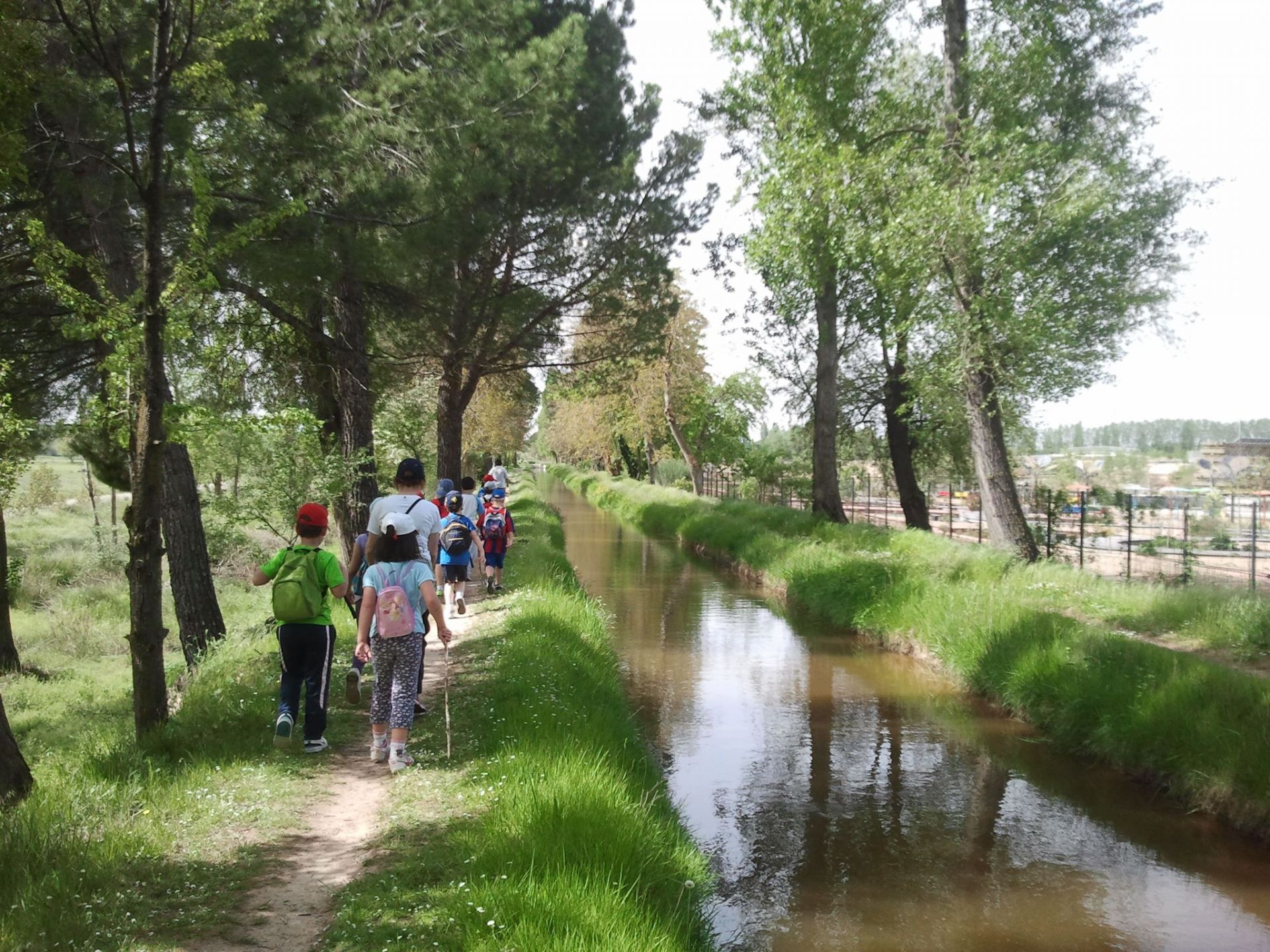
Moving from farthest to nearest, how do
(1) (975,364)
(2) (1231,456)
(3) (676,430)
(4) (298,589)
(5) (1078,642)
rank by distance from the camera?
(2) (1231,456)
(3) (676,430)
(1) (975,364)
(5) (1078,642)
(4) (298,589)

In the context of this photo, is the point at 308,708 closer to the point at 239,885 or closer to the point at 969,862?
the point at 239,885

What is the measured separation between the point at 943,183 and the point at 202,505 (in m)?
11.6

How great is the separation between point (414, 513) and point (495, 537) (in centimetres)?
689

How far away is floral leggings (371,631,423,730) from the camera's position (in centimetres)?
608

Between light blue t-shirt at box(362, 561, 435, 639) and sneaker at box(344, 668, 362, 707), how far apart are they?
1.94 metres

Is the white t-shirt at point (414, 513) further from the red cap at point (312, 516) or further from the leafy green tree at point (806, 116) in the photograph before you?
the leafy green tree at point (806, 116)

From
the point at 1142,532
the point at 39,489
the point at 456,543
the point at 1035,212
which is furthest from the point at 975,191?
the point at 39,489

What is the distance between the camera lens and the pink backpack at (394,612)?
6031 millimetres

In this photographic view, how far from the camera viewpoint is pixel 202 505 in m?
11.9

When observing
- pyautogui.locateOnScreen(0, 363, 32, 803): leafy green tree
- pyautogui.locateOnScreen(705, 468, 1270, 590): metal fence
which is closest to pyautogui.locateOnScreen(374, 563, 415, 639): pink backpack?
pyautogui.locateOnScreen(0, 363, 32, 803): leafy green tree

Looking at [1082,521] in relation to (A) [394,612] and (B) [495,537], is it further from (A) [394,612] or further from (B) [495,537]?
(A) [394,612]

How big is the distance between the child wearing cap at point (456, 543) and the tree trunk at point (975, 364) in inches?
324

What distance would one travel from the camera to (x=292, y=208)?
684cm

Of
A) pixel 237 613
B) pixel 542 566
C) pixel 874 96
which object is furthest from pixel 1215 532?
pixel 237 613
